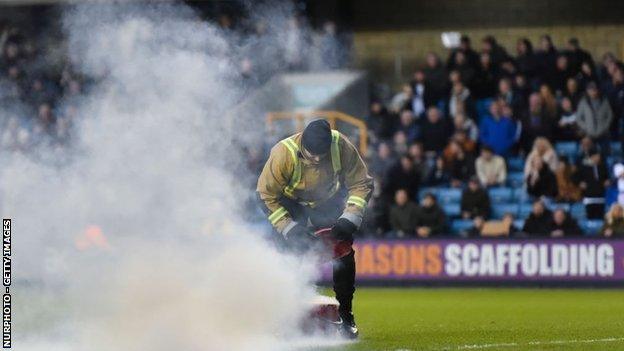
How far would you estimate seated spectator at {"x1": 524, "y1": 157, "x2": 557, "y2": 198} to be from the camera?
26500 millimetres

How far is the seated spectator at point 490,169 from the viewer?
27.1 meters

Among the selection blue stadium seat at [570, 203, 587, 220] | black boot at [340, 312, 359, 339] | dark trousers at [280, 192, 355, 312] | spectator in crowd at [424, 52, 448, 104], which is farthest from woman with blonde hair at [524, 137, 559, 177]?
black boot at [340, 312, 359, 339]

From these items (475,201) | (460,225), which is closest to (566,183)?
(475,201)

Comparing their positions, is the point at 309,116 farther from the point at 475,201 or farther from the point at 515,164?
the point at 475,201

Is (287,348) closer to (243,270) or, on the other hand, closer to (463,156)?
(243,270)

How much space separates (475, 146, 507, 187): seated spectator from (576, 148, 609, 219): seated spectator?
1492 millimetres

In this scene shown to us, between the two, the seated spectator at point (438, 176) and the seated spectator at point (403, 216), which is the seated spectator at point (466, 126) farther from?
the seated spectator at point (403, 216)

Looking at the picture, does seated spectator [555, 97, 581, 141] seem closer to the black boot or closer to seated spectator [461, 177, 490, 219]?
seated spectator [461, 177, 490, 219]

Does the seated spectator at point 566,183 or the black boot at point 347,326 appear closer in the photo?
the black boot at point 347,326

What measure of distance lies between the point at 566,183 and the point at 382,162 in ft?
11.4

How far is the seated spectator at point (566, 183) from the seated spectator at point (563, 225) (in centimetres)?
131

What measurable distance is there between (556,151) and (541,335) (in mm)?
13750

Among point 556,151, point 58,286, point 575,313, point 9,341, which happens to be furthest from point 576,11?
point 9,341

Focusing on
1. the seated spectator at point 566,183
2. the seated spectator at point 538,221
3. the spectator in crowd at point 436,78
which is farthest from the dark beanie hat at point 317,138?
the spectator in crowd at point 436,78
